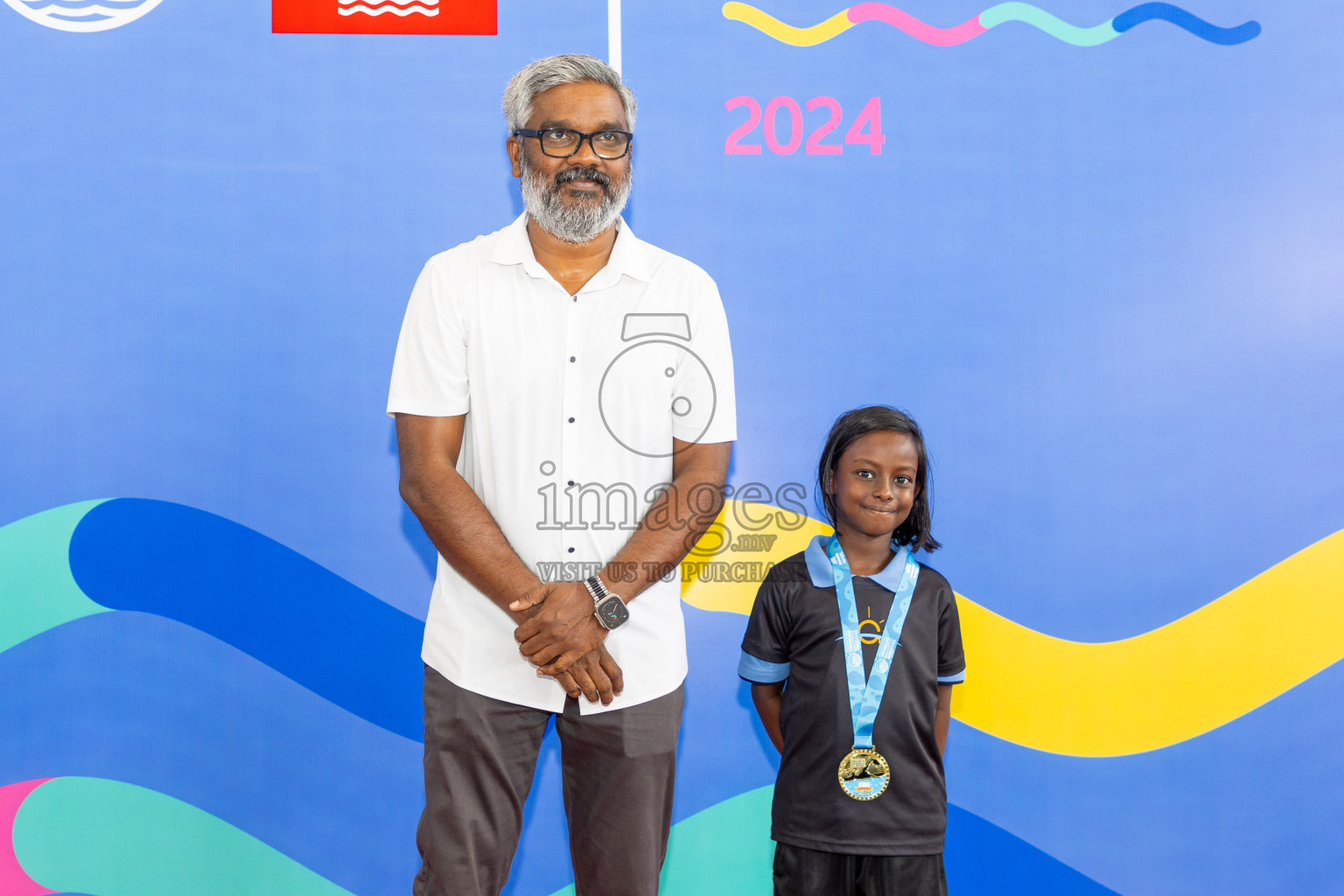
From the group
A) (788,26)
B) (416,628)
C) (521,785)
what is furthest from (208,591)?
(788,26)

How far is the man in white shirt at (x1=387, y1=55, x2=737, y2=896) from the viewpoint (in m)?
1.65

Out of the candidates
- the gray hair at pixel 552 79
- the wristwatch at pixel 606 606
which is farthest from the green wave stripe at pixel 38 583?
the gray hair at pixel 552 79

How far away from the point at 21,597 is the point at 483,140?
63.2 inches

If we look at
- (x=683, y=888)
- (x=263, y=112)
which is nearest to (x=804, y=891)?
(x=683, y=888)

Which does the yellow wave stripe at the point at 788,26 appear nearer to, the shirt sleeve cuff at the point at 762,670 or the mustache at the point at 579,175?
the mustache at the point at 579,175

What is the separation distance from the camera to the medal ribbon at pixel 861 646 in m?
1.79

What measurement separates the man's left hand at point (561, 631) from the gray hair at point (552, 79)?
86 cm

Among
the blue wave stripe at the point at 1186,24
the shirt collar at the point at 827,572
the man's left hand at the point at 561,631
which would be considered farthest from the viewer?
the blue wave stripe at the point at 1186,24

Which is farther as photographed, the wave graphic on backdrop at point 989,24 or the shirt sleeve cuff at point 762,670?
the wave graphic on backdrop at point 989,24

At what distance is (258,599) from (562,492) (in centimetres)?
110

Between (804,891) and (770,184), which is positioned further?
(770,184)

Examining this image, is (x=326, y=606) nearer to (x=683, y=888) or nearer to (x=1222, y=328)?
(x=683, y=888)

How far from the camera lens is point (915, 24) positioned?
2.37m

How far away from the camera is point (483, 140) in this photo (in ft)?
7.77
